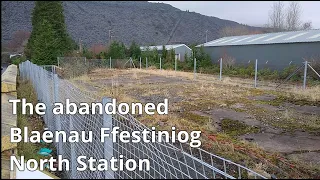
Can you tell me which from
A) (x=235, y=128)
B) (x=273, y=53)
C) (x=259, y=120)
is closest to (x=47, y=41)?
(x=273, y=53)

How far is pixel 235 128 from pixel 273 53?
13.2 meters

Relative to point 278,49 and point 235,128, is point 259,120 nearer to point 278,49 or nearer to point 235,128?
point 235,128

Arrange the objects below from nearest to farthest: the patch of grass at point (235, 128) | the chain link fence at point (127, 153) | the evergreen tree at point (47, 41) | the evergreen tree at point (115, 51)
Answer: the chain link fence at point (127, 153) → the patch of grass at point (235, 128) → the evergreen tree at point (47, 41) → the evergreen tree at point (115, 51)

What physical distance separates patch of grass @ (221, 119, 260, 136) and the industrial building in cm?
832

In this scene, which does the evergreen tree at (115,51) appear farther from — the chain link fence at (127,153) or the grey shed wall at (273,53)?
the chain link fence at (127,153)

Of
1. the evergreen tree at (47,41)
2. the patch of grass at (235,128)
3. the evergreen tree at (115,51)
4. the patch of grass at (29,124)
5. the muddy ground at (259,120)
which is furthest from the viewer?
the evergreen tree at (115,51)

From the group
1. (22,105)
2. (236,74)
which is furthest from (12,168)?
(236,74)

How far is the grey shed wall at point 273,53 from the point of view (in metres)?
14.4

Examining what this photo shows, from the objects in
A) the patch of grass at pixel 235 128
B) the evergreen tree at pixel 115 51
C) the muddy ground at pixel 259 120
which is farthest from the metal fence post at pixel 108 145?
the evergreen tree at pixel 115 51

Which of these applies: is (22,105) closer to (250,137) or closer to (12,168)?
(12,168)

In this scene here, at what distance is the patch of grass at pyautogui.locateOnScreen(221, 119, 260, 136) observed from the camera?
4703mm

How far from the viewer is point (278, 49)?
16406mm

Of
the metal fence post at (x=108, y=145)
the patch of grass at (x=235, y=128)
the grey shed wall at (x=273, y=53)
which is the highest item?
the grey shed wall at (x=273, y=53)

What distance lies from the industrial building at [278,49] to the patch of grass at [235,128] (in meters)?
8.32
